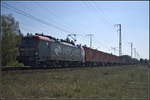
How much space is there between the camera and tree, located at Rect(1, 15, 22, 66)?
127ft

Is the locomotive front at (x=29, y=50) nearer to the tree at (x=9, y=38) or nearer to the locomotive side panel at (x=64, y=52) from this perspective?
the locomotive side panel at (x=64, y=52)

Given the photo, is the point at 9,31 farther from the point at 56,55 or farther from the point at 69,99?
the point at 69,99

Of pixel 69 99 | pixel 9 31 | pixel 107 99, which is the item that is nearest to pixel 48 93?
pixel 69 99

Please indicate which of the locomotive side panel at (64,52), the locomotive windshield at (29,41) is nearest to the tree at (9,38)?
the locomotive side panel at (64,52)

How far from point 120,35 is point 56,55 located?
30545 mm

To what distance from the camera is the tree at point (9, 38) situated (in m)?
38.8

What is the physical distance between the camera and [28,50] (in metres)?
23.8

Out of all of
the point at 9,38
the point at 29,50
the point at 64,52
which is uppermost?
the point at 9,38

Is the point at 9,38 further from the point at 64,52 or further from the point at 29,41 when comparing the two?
the point at 29,41

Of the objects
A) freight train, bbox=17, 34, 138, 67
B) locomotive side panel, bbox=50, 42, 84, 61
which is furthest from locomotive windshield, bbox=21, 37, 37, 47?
locomotive side panel, bbox=50, 42, 84, 61

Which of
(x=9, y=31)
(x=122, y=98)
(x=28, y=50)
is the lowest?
(x=122, y=98)

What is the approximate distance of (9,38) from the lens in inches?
1657

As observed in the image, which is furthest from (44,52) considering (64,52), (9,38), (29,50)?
(9,38)

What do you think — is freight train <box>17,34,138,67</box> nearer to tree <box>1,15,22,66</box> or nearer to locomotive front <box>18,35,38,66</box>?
locomotive front <box>18,35,38,66</box>
